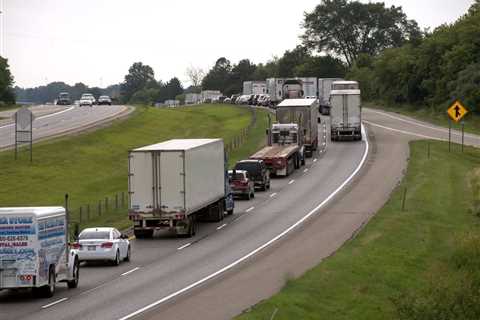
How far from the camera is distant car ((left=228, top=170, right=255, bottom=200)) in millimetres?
56250

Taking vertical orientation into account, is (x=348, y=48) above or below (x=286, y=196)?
above

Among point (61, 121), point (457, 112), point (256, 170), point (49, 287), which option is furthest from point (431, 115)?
point (49, 287)

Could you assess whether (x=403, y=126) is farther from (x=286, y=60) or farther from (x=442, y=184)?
(x=286, y=60)

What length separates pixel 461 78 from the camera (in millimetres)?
107188

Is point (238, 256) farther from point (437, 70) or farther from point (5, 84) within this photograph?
point (5, 84)

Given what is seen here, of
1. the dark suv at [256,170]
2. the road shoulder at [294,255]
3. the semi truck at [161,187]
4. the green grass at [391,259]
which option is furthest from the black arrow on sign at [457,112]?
the semi truck at [161,187]

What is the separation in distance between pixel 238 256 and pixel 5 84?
104 metres

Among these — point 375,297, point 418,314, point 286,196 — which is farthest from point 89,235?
point 286,196

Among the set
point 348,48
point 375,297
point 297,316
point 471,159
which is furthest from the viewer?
point 348,48

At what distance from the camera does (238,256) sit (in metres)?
37.3

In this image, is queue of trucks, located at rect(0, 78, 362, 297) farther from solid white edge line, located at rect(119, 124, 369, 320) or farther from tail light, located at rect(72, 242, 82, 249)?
tail light, located at rect(72, 242, 82, 249)

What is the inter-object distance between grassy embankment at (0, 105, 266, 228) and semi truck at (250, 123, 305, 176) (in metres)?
4.45

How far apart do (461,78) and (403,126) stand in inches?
477

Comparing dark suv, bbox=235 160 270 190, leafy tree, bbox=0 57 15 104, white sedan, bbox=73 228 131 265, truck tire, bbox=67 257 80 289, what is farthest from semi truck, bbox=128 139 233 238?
leafy tree, bbox=0 57 15 104
